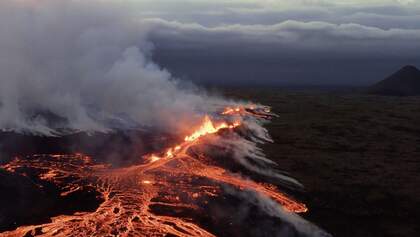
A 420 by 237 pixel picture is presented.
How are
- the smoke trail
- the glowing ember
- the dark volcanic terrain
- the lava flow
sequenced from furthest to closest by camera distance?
the glowing ember → the dark volcanic terrain → the smoke trail → the lava flow

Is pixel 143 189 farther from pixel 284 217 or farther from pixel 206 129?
pixel 206 129

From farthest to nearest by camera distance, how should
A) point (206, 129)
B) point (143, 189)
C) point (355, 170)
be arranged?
point (206, 129), point (355, 170), point (143, 189)

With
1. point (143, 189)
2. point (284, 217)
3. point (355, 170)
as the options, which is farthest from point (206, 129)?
point (284, 217)

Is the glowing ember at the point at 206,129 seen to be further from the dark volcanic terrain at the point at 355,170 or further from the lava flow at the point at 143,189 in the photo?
the dark volcanic terrain at the point at 355,170

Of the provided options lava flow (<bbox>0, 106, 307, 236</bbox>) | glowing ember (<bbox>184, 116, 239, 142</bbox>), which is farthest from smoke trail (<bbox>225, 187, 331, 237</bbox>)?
glowing ember (<bbox>184, 116, 239, 142</bbox>)

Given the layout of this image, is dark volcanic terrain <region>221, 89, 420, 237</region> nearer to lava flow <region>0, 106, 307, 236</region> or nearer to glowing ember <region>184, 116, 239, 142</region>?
lava flow <region>0, 106, 307, 236</region>

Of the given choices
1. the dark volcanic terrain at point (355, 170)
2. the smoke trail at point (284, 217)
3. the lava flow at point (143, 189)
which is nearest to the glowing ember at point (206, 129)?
the lava flow at point (143, 189)
